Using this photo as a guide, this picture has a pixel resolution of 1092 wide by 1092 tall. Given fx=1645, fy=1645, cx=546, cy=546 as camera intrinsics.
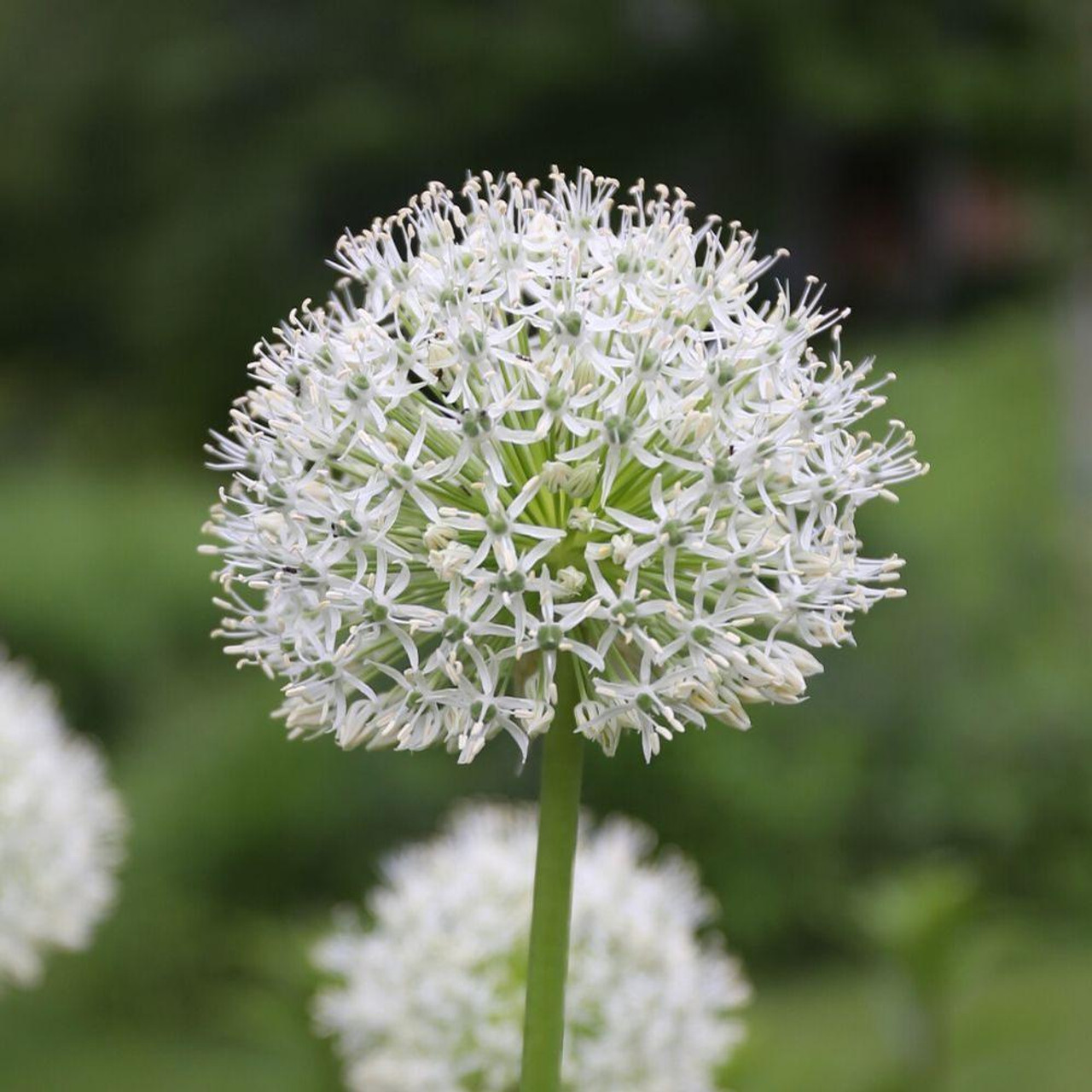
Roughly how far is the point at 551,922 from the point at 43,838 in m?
1.54

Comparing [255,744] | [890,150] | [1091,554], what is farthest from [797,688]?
[890,150]

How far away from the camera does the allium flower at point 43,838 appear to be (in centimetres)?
274

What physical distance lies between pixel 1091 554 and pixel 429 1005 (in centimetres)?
716

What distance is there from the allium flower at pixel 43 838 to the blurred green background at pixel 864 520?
0.63 m

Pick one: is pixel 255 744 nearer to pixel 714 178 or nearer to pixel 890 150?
pixel 714 178

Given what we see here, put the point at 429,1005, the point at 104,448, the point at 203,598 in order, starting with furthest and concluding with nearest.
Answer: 1. the point at 104,448
2. the point at 203,598
3. the point at 429,1005

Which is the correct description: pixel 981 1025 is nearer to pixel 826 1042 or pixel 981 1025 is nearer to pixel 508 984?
pixel 826 1042

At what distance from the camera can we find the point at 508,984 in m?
2.45

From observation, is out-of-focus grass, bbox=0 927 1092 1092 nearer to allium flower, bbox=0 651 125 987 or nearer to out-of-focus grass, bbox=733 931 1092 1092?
out-of-focus grass, bbox=733 931 1092 1092

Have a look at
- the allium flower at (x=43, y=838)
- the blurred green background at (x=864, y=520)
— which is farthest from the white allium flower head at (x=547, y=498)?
the blurred green background at (x=864, y=520)

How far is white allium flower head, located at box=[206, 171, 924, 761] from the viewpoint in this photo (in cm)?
167

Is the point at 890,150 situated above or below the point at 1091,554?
above

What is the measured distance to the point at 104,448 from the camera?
16.9 meters

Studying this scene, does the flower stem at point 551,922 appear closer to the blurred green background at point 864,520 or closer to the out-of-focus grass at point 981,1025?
the blurred green background at point 864,520
